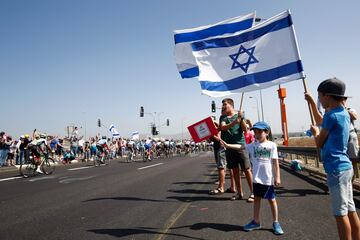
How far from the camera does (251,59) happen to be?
764cm

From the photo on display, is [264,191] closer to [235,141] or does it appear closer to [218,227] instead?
[218,227]

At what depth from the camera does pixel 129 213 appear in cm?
696

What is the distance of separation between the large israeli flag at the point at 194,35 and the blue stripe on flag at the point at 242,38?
350 mm

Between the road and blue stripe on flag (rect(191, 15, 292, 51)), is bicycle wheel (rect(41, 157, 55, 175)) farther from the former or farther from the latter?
blue stripe on flag (rect(191, 15, 292, 51))

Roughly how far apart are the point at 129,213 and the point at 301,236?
3.31 metres

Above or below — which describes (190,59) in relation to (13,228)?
above

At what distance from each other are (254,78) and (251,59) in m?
0.43

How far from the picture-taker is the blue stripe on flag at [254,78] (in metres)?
6.75

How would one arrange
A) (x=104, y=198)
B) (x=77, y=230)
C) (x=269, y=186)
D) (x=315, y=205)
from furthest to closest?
(x=104, y=198) → (x=315, y=205) → (x=77, y=230) → (x=269, y=186)

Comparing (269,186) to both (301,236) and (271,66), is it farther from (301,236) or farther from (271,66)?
(271,66)

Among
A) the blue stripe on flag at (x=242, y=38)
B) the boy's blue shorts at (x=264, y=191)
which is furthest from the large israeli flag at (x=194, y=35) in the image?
the boy's blue shorts at (x=264, y=191)

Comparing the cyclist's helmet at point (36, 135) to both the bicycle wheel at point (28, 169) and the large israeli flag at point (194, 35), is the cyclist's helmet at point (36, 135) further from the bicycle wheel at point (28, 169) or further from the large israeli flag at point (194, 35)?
the large israeli flag at point (194, 35)

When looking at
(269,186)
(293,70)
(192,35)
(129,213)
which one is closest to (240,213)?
(269,186)

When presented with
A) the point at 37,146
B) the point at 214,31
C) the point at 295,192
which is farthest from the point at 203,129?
the point at 37,146
